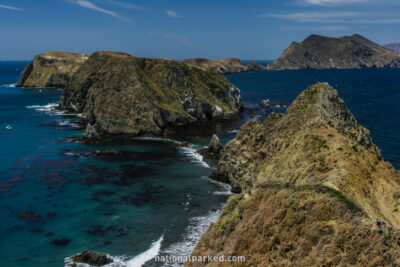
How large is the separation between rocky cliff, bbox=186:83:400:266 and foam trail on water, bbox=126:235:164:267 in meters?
10.8

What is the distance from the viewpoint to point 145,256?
36.4m

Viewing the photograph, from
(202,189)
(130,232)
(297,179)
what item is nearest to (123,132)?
(202,189)

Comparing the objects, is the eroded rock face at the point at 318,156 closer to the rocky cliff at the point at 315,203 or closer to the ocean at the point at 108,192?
the rocky cliff at the point at 315,203

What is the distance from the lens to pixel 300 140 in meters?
39.7

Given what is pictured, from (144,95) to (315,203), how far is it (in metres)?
86.4

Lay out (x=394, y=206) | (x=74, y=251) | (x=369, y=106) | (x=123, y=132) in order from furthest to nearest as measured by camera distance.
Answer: (x=369, y=106) < (x=123, y=132) < (x=74, y=251) < (x=394, y=206)

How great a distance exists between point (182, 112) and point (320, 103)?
224 ft

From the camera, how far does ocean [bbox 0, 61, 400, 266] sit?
128 ft

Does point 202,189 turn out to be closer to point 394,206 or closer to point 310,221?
point 394,206

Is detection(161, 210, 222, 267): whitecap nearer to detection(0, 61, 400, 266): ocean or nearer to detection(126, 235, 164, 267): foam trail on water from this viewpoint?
detection(0, 61, 400, 266): ocean

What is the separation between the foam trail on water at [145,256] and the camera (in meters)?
35.2

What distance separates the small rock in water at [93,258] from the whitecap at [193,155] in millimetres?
33797

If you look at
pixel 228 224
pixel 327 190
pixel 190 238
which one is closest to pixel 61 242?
pixel 190 238

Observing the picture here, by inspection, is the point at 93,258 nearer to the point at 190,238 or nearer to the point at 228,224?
the point at 190,238
